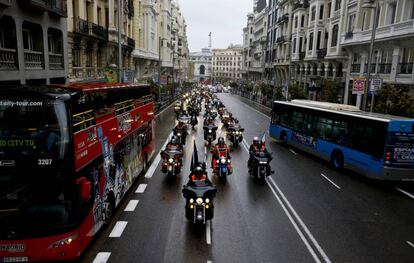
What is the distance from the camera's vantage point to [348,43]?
32.4 meters

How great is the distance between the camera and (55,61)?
21188 millimetres

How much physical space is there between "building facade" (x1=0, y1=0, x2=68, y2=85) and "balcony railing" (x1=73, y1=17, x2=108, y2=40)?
2198 millimetres

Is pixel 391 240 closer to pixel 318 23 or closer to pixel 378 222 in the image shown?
pixel 378 222

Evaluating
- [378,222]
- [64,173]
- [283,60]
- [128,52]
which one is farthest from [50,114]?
[283,60]

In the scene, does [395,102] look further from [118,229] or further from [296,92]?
[296,92]

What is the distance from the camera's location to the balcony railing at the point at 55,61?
67.3 ft

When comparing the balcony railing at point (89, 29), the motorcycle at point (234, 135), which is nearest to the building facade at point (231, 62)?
the balcony railing at point (89, 29)

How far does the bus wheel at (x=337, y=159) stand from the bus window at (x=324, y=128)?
1.00 meters

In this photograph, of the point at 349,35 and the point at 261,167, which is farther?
the point at 349,35

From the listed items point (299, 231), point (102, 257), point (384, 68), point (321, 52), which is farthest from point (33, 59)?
point (321, 52)

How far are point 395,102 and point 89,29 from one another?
22.7 m

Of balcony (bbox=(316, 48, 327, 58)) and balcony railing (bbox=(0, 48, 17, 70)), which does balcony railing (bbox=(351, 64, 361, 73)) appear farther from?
balcony railing (bbox=(0, 48, 17, 70))

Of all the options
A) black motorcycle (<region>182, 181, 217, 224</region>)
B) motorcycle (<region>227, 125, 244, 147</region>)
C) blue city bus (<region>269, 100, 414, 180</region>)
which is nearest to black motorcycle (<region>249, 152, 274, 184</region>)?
blue city bus (<region>269, 100, 414, 180</region>)

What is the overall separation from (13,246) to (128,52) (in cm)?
3462
